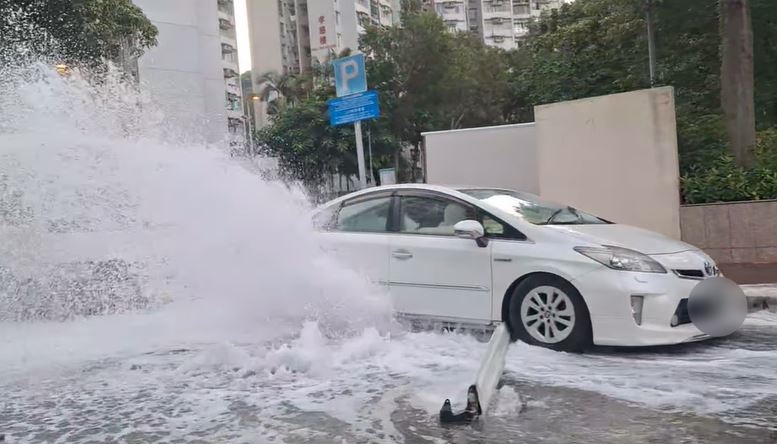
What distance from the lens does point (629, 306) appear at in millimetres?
5188

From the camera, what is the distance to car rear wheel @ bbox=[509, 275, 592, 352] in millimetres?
5352

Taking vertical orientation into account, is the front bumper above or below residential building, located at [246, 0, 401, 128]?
below

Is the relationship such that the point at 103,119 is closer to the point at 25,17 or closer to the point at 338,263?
the point at 338,263

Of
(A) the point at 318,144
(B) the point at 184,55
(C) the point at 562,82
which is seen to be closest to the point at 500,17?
(B) the point at 184,55

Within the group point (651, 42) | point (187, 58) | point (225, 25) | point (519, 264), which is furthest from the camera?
point (225, 25)

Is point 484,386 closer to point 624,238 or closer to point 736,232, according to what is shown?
point 624,238

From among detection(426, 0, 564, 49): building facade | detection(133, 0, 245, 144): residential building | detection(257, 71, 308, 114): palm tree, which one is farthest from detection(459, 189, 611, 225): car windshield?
detection(426, 0, 564, 49): building facade

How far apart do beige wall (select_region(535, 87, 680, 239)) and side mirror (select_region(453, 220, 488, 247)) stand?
17.2 ft

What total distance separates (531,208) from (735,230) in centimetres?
478

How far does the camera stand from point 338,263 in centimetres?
652

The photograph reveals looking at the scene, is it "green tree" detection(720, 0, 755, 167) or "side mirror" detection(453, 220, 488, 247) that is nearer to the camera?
"side mirror" detection(453, 220, 488, 247)

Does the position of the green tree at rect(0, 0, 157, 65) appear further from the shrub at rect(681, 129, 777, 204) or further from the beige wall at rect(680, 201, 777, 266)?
the beige wall at rect(680, 201, 777, 266)

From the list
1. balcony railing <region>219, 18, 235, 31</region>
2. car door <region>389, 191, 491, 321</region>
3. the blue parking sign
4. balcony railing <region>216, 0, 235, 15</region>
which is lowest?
car door <region>389, 191, 491, 321</region>

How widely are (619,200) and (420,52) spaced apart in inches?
897
